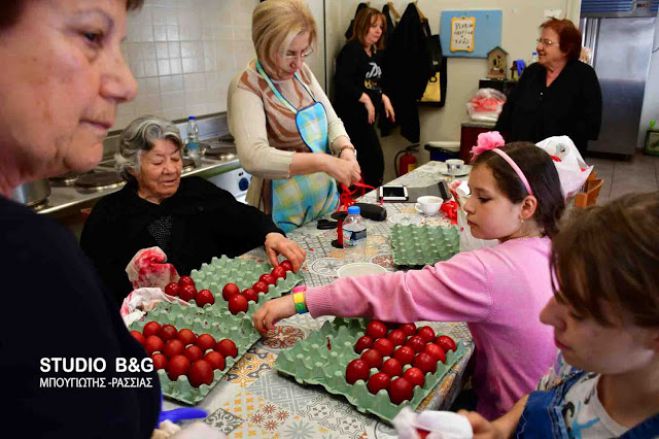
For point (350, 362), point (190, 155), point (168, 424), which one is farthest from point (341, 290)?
point (190, 155)

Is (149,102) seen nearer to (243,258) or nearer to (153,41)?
(153,41)

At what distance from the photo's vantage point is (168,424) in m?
0.88

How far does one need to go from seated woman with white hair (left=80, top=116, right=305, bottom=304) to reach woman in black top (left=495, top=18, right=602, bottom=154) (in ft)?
6.94

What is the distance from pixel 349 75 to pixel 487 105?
46.1 inches

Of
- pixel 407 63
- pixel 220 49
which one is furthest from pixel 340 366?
pixel 407 63

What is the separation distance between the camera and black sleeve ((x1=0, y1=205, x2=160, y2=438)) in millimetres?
438

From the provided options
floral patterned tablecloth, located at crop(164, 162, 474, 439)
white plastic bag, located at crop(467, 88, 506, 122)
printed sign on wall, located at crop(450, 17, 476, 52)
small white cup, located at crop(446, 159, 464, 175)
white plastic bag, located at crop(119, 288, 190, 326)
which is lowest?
floral patterned tablecloth, located at crop(164, 162, 474, 439)

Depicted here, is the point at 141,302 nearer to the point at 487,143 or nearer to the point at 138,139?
the point at 138,139

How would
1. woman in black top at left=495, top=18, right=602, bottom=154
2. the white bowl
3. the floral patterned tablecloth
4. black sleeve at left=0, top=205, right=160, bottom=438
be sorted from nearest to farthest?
1. black sleeve at left=0, top=205, right=160, bottom=438
2. the floral patterned tablecloth
3. the white bowl
4. woman in black top at left=495, top=18, right=602, bottom=154

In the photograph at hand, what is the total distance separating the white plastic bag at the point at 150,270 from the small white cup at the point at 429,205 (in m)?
1.11

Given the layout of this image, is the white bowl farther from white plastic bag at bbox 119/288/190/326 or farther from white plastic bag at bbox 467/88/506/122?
white plastic bag at bbox 467/88/506/122

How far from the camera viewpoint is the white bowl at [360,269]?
5.53 ft

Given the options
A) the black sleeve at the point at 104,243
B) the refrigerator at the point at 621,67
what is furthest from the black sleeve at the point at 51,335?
the refrigerator at the point at 621,67

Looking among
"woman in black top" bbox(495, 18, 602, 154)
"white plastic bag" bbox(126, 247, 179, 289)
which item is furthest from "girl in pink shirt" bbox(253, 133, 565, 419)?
"woman in black top" bbox(495, 18, 602, 154)
